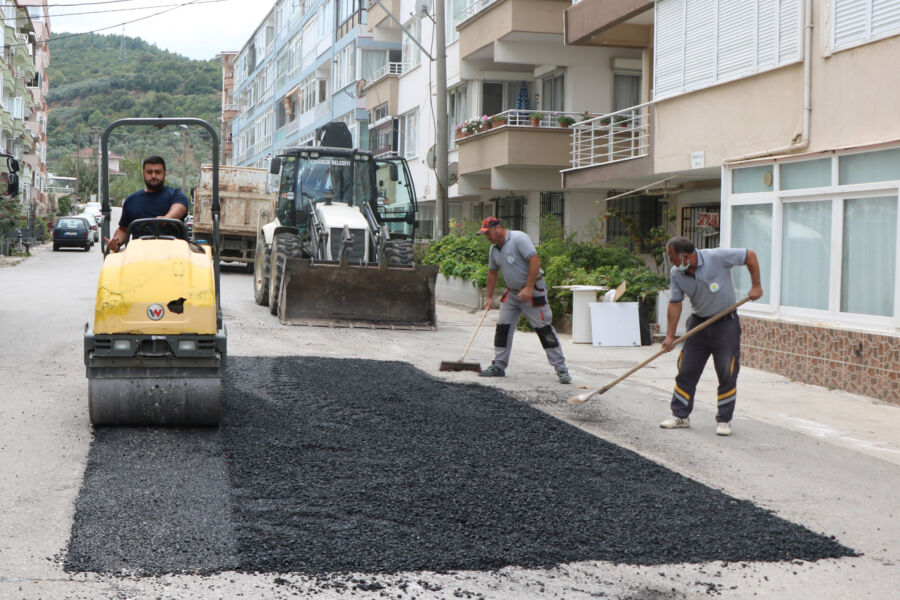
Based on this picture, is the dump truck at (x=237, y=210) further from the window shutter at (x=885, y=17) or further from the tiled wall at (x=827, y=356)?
the window shutter at (x=885, y=17)

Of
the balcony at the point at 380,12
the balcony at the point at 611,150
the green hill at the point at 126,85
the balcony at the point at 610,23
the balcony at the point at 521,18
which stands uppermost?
the green hill at the point at 126,85

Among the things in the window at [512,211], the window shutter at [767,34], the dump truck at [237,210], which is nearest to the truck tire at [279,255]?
the window shutter at [767,34]

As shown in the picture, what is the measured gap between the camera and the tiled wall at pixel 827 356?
11297 millimetres

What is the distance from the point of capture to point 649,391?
1209 cm

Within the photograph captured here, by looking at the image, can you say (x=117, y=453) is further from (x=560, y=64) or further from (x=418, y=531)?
(x=560, y=64)

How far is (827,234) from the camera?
12719mm

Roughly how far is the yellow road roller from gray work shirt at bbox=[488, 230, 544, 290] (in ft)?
15.4

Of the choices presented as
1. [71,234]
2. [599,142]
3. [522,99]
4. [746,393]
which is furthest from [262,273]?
[71,234]

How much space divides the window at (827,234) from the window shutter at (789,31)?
1.41 m

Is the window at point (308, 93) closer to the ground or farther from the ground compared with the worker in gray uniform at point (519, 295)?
farther from the ground

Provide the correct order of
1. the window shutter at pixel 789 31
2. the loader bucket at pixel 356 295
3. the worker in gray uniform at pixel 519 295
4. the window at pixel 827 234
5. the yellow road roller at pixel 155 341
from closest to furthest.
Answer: the yellow road roller at pixel 155 341
the window at pixel 827 234
the worker in gray uniform at pixel 519 295
the window shutter at pixel 789 31
the loader bucket at pixel 356 295

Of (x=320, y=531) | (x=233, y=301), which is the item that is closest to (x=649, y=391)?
(x=320, y=531)

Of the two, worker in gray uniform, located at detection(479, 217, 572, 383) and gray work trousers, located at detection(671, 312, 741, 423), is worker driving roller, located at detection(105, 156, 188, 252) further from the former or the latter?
gray work trousers, located at detection(671, 312, 741, 423)

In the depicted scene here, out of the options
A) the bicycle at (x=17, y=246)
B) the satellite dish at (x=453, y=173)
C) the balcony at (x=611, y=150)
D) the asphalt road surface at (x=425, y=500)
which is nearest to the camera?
the asphalt road surface at (x=425, y=500)
